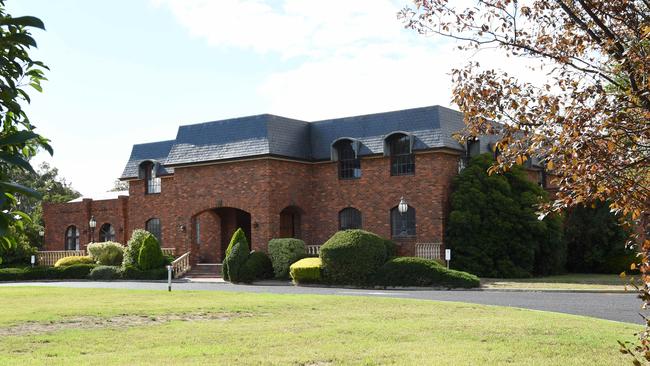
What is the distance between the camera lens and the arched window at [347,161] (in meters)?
36.9

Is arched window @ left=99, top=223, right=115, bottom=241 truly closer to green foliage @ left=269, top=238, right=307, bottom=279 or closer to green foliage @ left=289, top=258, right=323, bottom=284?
green foliage @ left=269, top=238, right=307, bottom=279

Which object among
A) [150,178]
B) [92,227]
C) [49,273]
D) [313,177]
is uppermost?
[150,178]

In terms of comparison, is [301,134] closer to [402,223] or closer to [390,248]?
[402,223]

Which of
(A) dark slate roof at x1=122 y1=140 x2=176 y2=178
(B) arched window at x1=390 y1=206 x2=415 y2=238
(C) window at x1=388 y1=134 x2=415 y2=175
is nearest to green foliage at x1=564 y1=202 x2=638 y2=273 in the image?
(B) arched window at x1=390 y1=206 x2=415 y2=238

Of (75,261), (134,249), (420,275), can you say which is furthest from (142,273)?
(420,275)

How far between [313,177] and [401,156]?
17.1 ft

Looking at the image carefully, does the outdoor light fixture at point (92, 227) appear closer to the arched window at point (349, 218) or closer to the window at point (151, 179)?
the window at point (151, 179)

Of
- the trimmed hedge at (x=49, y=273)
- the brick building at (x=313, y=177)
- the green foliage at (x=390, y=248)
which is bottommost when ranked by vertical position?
the trimmed hedge at (x=49, y=273)

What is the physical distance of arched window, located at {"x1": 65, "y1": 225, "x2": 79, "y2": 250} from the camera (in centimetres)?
5007

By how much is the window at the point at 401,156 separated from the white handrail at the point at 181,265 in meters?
11.6

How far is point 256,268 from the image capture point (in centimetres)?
3331

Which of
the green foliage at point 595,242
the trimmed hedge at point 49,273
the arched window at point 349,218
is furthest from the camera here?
the trimmed hedge at point 49,273

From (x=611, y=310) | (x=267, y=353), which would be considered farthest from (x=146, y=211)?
(x=267, y=353)

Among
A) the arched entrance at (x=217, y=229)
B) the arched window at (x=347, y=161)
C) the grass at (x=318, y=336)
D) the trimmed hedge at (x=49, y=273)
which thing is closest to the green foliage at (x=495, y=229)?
the arched window at (x=347, y=161)
